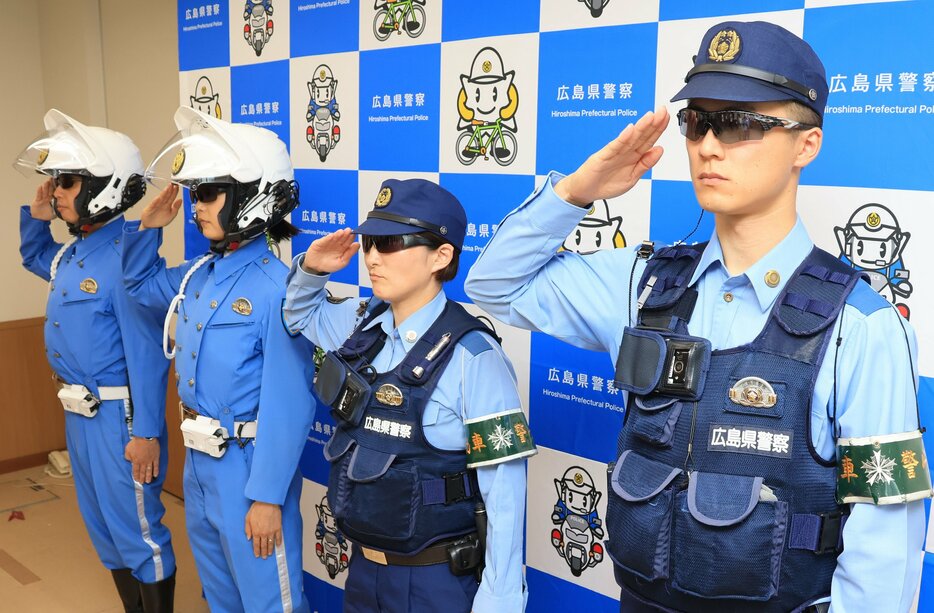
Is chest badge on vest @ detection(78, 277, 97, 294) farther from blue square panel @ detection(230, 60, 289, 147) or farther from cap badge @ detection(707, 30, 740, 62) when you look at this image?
cap badge @ detection(707, 30, 740, 62)

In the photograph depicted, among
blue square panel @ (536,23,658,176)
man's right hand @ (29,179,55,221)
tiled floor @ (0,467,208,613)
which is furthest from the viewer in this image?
tiled floor @ (0,467,208,613)

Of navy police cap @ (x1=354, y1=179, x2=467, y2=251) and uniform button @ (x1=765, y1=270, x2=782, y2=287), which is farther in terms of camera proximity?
navy police cap @ (x1=354, y1=179, x2=467, y2=251)

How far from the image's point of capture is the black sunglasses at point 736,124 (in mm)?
1404

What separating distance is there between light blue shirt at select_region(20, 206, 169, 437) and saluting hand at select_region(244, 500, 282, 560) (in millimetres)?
854

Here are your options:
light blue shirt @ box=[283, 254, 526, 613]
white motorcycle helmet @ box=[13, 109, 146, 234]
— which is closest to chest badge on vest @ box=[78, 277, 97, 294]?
white motorcycle helmet @ box=[13, 109, 146, 234]

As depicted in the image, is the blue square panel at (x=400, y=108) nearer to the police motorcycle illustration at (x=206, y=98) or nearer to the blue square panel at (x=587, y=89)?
the blue square panel at (x=587, y=89)

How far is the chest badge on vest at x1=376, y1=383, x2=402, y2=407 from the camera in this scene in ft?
6.84

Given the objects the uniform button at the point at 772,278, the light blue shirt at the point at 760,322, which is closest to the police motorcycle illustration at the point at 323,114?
the light blue shirt at the point at 760,322

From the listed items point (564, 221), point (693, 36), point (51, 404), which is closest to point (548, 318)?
point (564, 221)

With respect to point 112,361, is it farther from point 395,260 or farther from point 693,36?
point 693,36

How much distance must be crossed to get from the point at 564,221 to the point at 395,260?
609 millimetres

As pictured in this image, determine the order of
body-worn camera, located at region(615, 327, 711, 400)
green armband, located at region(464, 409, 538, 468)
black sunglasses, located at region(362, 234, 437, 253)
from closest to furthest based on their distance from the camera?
1. body-worn camera, located at region(615, 327, 711, 400)
2. green armband, located at region(464, 409, 538, 468)
3. black sunglasses, located at region(362, 234, 437, 253)

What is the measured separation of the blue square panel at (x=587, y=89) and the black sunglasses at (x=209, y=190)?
989 mm

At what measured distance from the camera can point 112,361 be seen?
336cm
